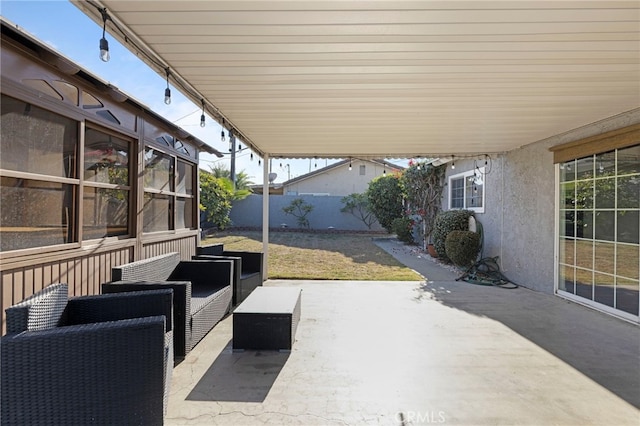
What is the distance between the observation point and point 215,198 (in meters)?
14.2

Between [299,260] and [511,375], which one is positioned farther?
Answer: [299,260]

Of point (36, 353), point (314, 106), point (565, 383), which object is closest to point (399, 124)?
point (314, 106)

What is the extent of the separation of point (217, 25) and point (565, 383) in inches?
166

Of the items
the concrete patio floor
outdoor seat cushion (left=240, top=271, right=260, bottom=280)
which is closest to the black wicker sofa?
the concrete patio floor

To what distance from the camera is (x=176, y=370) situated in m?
3.08

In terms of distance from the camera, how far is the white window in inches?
338

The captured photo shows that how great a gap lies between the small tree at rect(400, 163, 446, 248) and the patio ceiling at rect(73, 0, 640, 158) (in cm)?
622

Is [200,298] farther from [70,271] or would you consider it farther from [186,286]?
[70,271]

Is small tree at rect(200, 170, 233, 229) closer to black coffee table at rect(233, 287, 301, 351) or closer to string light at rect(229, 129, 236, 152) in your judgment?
string light at rect(229, 129, 236, 152)

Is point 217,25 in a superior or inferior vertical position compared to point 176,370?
superior

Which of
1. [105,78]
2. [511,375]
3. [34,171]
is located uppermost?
[105,78]

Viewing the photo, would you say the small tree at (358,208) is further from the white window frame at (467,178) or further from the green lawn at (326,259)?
the white window frame at (467,178)

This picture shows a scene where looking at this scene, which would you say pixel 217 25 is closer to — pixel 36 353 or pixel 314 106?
pixel 314 106

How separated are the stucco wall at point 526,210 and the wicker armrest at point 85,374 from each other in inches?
251
